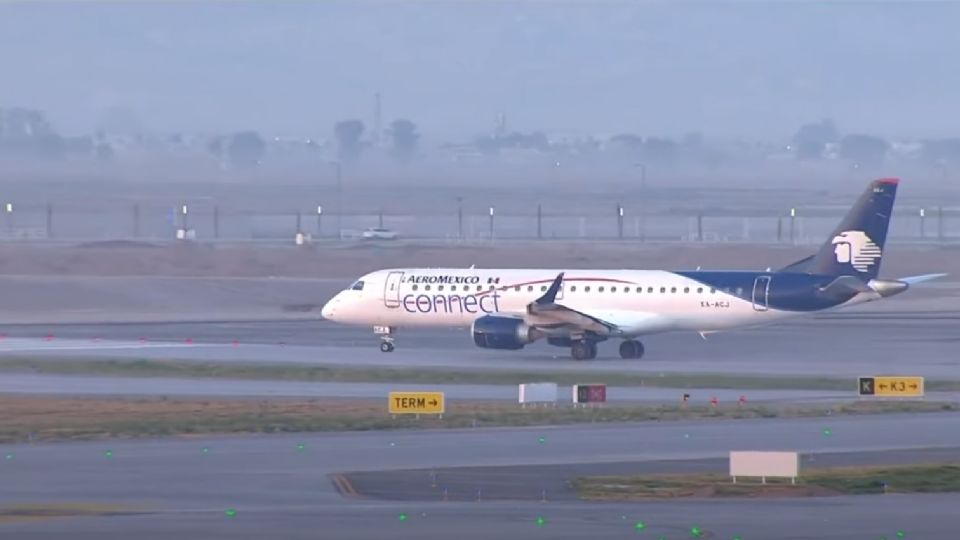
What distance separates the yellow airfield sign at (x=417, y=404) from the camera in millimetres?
41469

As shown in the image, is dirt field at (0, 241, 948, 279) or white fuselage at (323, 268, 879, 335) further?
dirt field at (0, 241, 948, 279)

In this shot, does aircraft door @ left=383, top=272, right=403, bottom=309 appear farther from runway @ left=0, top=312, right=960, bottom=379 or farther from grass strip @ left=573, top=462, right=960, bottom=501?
grass strip @ left=573, top=462, right=960, bottom=501

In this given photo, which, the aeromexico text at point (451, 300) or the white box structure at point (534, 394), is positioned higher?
the aeromexico text at point (451, 300)

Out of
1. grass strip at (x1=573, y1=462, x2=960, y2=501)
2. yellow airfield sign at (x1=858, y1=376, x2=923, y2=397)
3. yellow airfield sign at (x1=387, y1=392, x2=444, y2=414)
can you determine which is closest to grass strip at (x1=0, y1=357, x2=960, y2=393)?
yellow airfield sign at (x1=858, y1=376, x2=923, y2=397)

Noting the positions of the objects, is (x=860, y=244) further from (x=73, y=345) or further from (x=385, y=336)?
(x=73, y=345)

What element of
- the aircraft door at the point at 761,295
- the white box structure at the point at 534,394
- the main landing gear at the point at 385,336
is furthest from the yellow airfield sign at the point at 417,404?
the aircraft door at the point at 761,295

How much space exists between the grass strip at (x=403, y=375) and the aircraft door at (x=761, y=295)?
21.0 ft

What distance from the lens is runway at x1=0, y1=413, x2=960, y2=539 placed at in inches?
993

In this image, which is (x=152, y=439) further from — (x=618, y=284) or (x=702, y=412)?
(x=618, y=284)

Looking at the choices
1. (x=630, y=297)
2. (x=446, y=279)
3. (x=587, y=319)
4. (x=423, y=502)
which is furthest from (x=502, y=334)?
(x=423, y=502)

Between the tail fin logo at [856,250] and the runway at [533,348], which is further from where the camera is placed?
the tail fin logo at [856,250]

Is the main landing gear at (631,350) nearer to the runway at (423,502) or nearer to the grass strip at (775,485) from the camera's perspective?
the runway at (423,502)

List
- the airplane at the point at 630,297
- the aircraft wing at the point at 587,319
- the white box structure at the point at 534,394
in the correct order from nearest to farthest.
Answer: the white box structure at the point at 534,394 → the airplane at the point at 630,297 → the aircraft wing at the point at 587,319

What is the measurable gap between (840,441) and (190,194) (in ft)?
538
